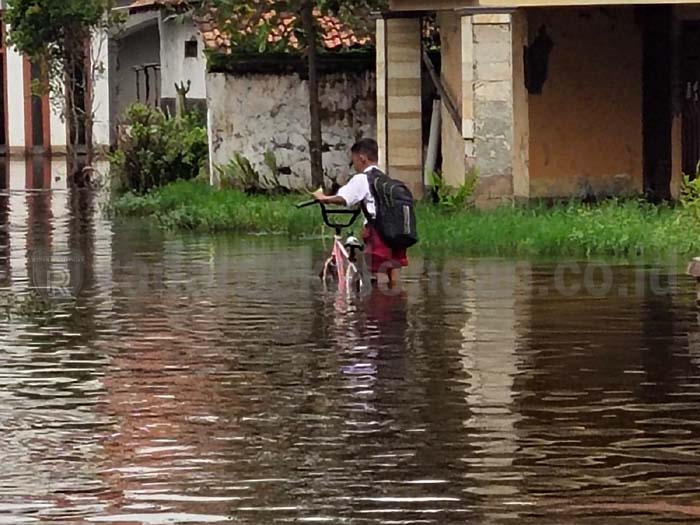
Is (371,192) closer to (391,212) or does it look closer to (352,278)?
(391,212)

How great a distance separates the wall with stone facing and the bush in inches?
62.5

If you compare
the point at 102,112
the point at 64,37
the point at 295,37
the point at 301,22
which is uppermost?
the point at 64,37

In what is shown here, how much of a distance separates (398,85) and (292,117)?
319cm

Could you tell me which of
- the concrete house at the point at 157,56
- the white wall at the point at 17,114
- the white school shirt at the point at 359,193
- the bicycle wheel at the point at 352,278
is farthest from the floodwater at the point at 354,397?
the white wall at the point at 17,114

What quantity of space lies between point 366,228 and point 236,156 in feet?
38.7

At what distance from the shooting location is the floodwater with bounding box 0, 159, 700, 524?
884 cm

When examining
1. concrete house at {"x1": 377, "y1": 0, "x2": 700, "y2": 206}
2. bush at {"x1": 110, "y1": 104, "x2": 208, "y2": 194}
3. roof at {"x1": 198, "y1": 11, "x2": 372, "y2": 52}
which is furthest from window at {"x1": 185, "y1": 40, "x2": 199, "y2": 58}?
concrete house at {"x1": 377, "y1": 0, "x2": 700, "y2": 206}

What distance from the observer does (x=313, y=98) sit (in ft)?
88.5

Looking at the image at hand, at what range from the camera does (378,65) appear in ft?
87.7

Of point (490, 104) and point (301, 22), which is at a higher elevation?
point (301, 22)

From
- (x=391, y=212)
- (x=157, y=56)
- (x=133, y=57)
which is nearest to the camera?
(x=391, y=212)

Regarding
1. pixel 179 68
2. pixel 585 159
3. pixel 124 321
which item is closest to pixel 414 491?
pixel 124 321

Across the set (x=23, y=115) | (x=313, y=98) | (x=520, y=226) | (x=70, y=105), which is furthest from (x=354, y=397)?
(x=23, y=115)

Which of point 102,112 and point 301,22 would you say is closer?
point 301,22
